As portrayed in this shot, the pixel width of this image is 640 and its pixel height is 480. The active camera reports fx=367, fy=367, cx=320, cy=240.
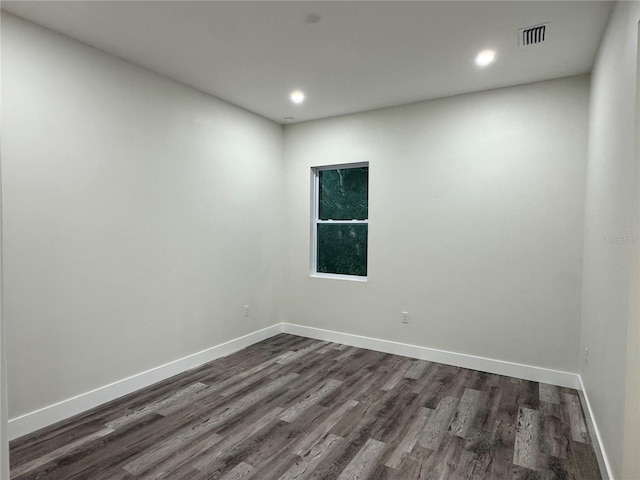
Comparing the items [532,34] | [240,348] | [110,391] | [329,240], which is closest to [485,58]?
[532,34]

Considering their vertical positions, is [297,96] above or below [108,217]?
above

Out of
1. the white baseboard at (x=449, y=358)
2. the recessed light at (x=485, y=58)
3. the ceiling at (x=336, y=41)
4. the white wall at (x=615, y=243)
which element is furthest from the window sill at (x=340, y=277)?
the recessed light at (x=485, y=58)

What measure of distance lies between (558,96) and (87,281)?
13.3 ft

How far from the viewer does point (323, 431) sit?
2445 millimetres

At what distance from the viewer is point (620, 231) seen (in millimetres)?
1800

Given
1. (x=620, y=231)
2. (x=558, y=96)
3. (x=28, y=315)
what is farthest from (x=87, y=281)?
(x=558, y=96)

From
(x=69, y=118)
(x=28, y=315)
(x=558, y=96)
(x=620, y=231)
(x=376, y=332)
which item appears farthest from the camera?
(x=376, y=332)

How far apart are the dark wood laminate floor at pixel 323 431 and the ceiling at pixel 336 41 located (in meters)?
2.64

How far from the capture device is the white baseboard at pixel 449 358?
3188 millimetres

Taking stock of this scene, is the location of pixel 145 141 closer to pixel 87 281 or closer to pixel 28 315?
pixel 87 281

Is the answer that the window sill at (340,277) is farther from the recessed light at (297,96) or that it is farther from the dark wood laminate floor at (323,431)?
the recessed light at (297,96)

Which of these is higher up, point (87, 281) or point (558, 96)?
point (558, 96)

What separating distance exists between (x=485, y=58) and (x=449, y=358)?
2.70 m

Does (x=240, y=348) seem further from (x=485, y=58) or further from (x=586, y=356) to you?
(x=485, y=58)
